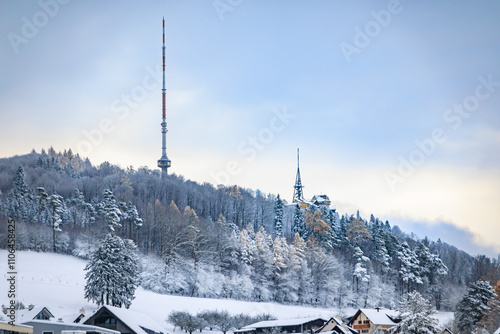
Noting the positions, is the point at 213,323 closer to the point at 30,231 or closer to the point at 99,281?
the point at 99,281

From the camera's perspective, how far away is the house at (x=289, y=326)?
78188 millimetres

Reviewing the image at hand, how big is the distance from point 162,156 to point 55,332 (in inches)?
5714

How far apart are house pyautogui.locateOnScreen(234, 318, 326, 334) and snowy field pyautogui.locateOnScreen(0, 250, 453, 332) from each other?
6369 millimetres

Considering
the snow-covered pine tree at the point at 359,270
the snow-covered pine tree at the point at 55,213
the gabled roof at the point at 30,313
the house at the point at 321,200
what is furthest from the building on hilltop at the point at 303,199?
the gabled roof at the point at 30,313

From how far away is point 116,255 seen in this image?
77.9 m

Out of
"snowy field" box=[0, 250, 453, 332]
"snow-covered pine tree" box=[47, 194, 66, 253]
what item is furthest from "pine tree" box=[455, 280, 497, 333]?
"snow-covered pine tree" box=[47, 194, 66, 253]

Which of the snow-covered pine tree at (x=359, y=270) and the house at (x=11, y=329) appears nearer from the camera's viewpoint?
the house at (x=11, y=329)

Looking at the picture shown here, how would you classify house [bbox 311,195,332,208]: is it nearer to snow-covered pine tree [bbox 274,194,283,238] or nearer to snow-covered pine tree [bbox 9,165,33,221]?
snow-covered pine tree [bbox 274,194,283,238]

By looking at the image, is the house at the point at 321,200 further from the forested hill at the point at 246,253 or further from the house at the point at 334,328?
the house at the point at 334,328

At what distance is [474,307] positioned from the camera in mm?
82688

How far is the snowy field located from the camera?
247ft

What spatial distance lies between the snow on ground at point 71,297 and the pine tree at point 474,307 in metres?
16.5

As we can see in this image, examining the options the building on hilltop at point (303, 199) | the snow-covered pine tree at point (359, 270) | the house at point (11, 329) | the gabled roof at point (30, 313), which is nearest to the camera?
the house at point (11, 329)

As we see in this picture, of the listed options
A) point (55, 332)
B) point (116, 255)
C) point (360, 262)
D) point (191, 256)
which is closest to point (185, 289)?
point (191, 256)
